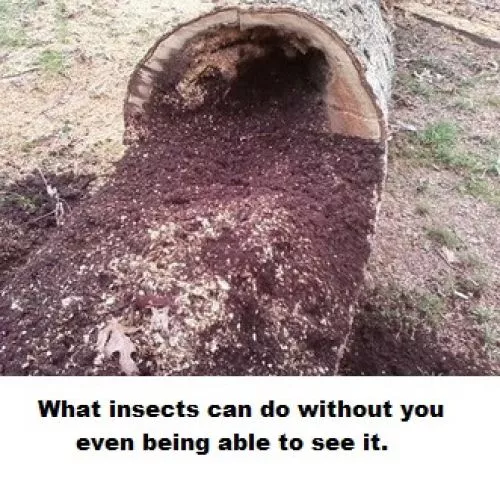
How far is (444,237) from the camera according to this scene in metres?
3.03

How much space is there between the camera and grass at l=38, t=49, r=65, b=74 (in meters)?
3.79

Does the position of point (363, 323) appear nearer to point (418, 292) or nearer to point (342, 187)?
point (418, 292)

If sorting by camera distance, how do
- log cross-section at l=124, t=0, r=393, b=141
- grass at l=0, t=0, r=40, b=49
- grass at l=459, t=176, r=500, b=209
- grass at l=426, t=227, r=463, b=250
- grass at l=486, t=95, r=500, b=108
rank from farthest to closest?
grass at l=0, t=0, r=40, b=49, grass at l=486, t=95, r=500, b=108, grass at l=459, t=176, r=500, b=209, grass at l=426, t=227, r=463, b=250, log cross-section at l=124, t=0, r=393, b=141

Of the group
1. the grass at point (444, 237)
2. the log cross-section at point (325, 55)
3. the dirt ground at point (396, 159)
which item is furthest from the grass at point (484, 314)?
the log cross-section at point (325, 55)

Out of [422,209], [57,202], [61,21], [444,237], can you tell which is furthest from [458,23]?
[57,202]

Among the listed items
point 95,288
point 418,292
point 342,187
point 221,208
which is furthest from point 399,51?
point 95,288

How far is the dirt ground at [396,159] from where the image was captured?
261cm

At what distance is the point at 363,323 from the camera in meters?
2.63

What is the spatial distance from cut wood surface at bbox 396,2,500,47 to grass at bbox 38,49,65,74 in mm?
2358

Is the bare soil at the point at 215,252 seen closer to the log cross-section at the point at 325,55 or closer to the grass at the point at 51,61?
the log cross-section at the point at 325,55

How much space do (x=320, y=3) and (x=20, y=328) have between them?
1.67 metres

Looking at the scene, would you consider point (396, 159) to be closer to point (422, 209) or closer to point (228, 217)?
point (422, 209)

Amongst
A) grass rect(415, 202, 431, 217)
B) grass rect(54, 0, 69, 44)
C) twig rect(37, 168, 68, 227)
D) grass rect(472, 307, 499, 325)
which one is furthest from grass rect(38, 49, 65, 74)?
grass rect(472, 307, 499, 325)

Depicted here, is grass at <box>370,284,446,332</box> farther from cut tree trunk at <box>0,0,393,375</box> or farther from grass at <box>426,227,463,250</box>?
cut tree trunk at <box>0,0,393,375</box>
